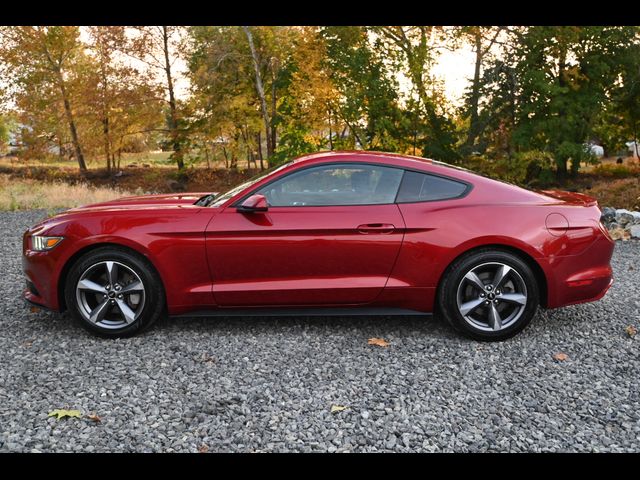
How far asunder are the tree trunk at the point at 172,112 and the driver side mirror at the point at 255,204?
24.6 metres

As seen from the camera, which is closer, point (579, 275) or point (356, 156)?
point (579, 275)

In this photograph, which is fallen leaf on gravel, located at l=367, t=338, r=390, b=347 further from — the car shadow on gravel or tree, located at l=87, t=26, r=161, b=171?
tree, located at l=87, t=26, r=161, b=171

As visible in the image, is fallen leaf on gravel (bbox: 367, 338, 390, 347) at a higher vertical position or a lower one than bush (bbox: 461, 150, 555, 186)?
lower

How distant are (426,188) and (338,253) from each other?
882 millimetres

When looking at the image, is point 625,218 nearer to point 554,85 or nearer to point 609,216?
point 609,216

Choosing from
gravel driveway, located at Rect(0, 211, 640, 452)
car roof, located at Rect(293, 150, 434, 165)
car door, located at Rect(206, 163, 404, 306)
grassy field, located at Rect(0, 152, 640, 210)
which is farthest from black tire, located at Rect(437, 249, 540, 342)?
grassy field, located at Rect(0, 152, 640, 210)

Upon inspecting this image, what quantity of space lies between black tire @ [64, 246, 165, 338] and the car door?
19.0 inches

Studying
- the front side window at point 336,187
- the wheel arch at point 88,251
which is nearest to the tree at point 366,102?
the front side window at point 336,187

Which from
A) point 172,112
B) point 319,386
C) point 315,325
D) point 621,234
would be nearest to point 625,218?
point 621,234

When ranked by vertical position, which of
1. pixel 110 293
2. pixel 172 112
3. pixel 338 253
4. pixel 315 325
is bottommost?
pixel 315 325

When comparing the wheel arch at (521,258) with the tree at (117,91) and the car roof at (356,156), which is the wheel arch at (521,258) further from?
the tree at (117,91)

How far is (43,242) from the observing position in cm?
477

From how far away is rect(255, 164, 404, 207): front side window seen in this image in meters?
4.71
